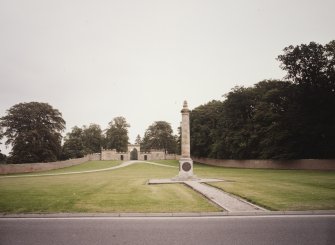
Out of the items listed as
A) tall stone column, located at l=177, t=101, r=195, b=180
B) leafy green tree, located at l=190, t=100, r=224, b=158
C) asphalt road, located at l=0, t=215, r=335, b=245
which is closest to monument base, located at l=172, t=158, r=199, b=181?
tall stone column, located at l=177, t=101, r=195, b=180

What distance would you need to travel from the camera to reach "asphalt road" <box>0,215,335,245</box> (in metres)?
7.23

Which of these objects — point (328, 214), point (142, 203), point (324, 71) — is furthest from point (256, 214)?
point (324, 71)

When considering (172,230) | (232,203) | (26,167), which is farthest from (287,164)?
(172,230)

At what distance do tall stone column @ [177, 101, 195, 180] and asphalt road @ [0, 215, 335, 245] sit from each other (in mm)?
14627

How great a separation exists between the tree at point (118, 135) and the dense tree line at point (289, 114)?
187ft

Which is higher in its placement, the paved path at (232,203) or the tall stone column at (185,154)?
the tall stone column at (185,154)

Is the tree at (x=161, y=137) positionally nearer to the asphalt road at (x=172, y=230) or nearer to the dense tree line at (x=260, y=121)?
the dense tree line at (x=260, y=121)

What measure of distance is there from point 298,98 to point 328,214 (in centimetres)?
3142

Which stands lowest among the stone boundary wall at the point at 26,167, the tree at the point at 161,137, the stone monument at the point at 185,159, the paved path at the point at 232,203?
the stone boundary wall at the point at 26,167

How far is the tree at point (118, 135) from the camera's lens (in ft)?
362

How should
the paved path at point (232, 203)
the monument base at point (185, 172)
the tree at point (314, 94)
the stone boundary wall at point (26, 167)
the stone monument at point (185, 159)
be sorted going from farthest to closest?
1. the stone boundary wall at point (26, 167)
2. the tree at point (314, 94)
3. the stone monument at point (185, 159)
4. the monument base at point (185, 172)
5. the paved path at point (232, 203)

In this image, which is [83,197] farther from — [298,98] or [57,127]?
[57,127]

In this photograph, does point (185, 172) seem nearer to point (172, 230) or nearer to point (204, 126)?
point (172, 230)

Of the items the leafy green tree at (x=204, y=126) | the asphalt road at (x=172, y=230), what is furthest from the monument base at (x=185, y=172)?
the leafy green tree at (x=204, y=126)
